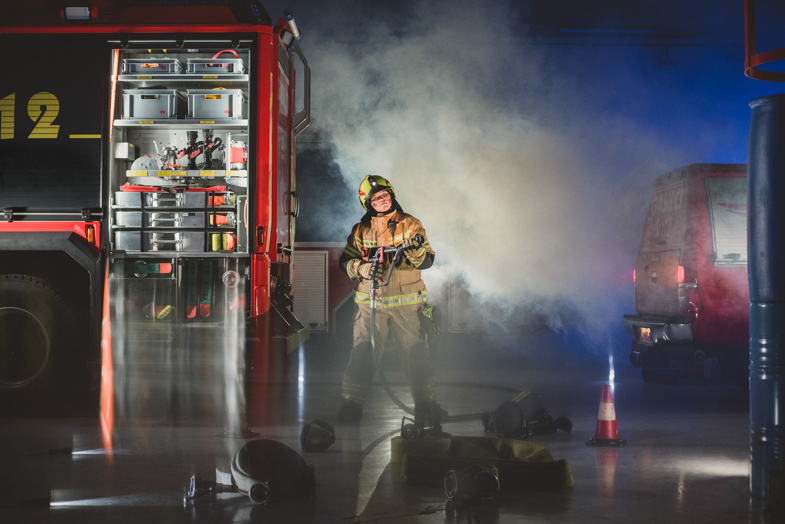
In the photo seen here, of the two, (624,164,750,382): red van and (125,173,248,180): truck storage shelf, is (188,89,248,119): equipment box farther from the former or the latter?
(624,164,750,382): red van

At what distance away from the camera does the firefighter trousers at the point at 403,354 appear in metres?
5.92

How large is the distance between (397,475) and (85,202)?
3.76m

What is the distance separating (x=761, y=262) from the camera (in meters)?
3.85

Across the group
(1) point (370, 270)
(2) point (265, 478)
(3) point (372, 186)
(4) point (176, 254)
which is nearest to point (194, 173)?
(4) point (176, 254)

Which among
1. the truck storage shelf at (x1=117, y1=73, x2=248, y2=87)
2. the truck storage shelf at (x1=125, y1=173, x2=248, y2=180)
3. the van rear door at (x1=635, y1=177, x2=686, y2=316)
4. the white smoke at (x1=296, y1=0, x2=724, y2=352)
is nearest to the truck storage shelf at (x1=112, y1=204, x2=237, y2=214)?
the truck storage shelf at (x1=125, y1=173, x2=248, y2=180)

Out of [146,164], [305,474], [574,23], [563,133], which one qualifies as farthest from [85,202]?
[574,23]

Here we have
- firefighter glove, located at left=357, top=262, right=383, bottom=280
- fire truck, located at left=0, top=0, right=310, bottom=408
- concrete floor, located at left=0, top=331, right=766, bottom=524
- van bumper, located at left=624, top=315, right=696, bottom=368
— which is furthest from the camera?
van bumper, located at left=624, top=315, right=696, bottom=368

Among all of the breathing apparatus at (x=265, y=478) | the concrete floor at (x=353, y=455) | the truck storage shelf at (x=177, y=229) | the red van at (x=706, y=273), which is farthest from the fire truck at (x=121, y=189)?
the red van at (x=706, y=273)

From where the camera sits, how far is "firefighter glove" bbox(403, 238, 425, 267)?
601cm

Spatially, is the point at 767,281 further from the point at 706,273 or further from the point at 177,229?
the point at 177,229

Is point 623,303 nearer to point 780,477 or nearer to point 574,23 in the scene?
point 574,23

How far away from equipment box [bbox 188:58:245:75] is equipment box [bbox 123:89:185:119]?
0.98 feet

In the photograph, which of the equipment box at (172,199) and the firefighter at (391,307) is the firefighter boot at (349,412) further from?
the equipment box at (172,199)

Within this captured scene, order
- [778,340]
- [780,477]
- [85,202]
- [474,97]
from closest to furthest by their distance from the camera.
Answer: [780,477] → [778,340] → [85,202] → [474,97]
